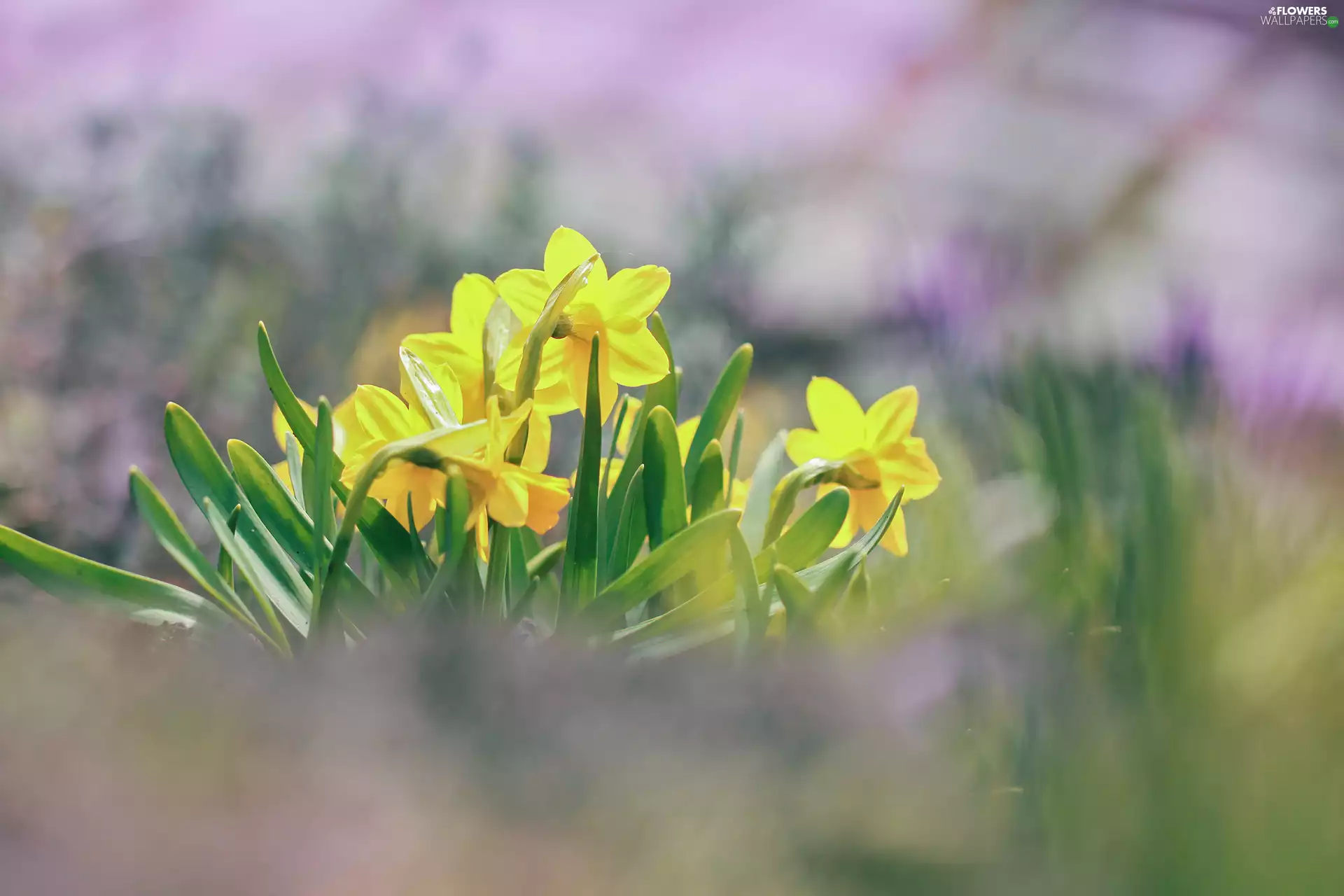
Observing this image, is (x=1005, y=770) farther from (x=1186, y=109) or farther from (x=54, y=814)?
(x=1186, y=109)

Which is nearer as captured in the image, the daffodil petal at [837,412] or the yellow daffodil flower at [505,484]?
the yellow daffodil flower at [505,484]

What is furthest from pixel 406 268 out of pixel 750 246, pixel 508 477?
pixel 508 477

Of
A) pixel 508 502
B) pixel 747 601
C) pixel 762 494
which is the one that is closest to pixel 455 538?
pixel 508 502

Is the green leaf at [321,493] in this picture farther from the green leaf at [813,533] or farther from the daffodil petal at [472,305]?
the green leaf at [813,533]

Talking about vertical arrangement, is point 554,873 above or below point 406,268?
above

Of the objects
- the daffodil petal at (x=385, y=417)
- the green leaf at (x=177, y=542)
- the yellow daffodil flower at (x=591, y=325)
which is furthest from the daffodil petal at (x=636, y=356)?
the green leaf at (x=177, y=542)

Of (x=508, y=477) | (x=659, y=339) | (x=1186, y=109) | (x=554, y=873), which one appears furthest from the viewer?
(x=1186, y=109)
